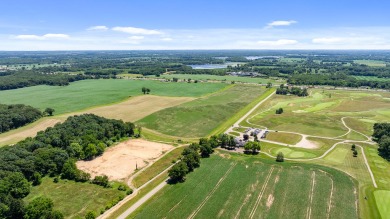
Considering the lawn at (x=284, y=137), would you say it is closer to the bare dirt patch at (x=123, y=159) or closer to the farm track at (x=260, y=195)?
the farm track at (x=260, y=195)

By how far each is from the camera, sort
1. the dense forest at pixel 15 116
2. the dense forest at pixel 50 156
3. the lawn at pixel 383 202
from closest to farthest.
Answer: the dense forest at pixel 50 156, the lawn at pixel 383 202, the dense forest at pixel 15 116

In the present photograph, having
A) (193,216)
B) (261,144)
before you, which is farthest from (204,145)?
(193,216)

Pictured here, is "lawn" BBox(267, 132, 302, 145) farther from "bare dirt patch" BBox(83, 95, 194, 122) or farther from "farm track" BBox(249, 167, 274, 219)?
"bare dirt patch" BBox(83, 95, 194, 122)

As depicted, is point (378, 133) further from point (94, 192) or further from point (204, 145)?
point (94, 192)

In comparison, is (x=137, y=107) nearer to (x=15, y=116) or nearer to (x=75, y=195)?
(x=15, y=116)

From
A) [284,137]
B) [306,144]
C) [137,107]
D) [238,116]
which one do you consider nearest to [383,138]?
[306,144]

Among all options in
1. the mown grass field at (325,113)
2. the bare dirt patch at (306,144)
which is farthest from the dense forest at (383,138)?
the bare dirt patch at (306,144)

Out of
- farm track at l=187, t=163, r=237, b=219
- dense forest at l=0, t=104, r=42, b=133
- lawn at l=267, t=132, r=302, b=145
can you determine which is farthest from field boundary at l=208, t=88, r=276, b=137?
dense forest at l=0, t=104, r=42, b=133
